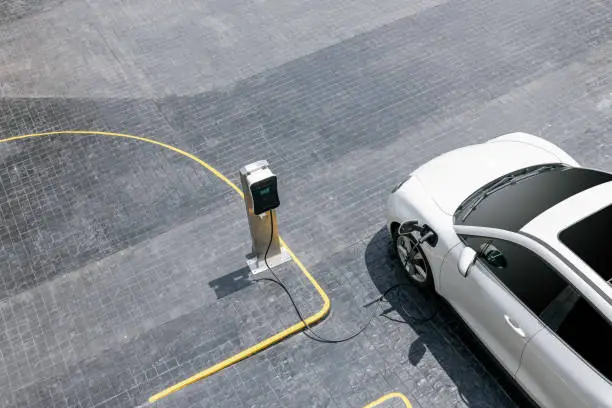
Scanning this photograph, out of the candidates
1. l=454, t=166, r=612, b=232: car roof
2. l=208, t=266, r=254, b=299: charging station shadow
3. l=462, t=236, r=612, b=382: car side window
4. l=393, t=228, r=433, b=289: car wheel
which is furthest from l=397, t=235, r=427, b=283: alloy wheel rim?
l=208, t=266, r=254, b=299: charging station shadow

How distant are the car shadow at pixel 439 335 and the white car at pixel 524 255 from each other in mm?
263

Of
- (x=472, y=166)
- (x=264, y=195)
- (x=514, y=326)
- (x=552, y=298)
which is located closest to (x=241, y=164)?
(x=264, y=195)

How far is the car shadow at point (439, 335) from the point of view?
6355 mm

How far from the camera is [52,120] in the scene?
388 inches

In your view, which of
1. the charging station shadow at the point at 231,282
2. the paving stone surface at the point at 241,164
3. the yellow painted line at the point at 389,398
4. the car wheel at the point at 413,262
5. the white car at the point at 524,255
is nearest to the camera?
the white car at the point at 524,255

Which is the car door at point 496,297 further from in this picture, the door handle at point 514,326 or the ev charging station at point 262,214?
the ev charging station at point 262,214

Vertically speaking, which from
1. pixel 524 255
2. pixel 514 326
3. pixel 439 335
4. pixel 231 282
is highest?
pixel 524 255

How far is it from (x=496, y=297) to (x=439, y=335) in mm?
1168

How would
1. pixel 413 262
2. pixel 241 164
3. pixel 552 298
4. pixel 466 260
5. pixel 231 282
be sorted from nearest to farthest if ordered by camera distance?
pixel 552 298 → pixel 466 260 → pixel 413 262 → pixel 231 282 → pixel 241 164

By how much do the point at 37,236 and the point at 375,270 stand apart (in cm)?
460

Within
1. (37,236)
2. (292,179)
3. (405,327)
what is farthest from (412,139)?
(37,236)

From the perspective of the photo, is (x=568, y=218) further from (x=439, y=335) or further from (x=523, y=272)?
(x=439, y=335)

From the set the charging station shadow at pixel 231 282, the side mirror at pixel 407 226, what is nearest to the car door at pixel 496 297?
the side mirror at pixel 407 226

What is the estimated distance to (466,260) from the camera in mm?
6012
